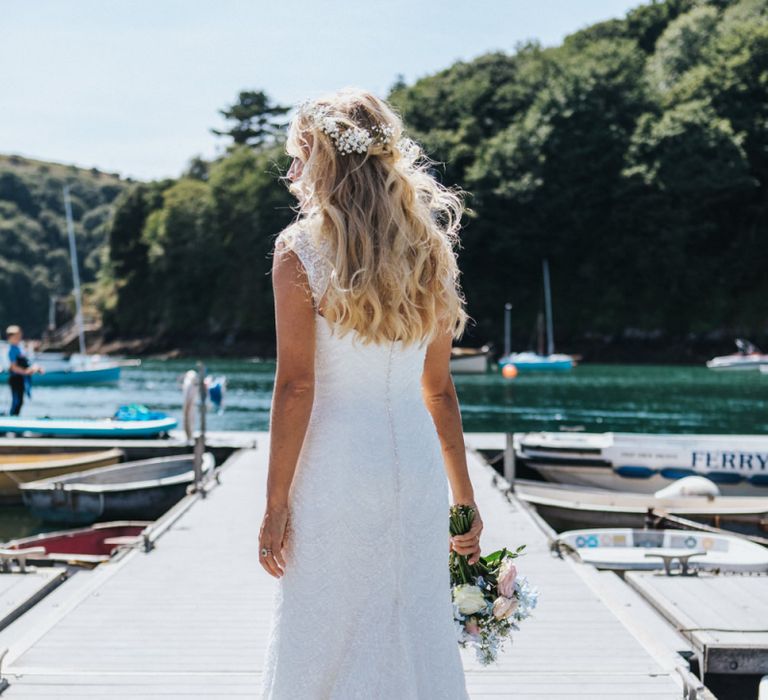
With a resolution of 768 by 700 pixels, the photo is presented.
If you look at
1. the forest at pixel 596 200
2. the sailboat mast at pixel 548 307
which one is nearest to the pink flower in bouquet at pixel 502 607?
the forest at pixel 596 200

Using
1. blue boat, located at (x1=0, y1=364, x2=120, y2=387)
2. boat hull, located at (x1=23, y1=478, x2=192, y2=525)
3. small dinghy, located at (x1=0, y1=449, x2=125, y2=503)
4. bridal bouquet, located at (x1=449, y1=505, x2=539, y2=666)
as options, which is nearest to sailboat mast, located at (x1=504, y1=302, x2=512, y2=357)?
blue boat, located at (x1=0, y1=364, x2=120, y2=387)

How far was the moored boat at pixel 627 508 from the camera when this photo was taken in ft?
35.4

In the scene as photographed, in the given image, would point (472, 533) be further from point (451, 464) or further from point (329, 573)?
point (329, 573)

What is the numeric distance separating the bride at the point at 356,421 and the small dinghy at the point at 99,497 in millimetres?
10615

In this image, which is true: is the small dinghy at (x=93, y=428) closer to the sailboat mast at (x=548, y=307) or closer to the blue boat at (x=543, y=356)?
→ the blue boat at (x=543, y=356)

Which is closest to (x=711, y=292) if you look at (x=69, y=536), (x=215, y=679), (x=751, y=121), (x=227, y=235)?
(x=751, y=121)

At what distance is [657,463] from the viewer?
13141 mm

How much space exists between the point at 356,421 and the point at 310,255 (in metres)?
0.46

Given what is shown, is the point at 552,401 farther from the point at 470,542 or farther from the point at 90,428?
the point at 470,542

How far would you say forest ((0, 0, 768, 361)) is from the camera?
187 ft

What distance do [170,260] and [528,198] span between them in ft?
111

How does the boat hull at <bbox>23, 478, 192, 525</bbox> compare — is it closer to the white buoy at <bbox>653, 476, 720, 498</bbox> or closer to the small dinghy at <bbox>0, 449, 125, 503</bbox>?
the small dinghy at <bbox>0, 449, 125, 503</bbox>

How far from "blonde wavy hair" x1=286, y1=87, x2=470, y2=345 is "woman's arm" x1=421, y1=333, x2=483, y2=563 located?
23cm

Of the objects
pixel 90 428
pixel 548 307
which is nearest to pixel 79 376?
pixel 90 428
